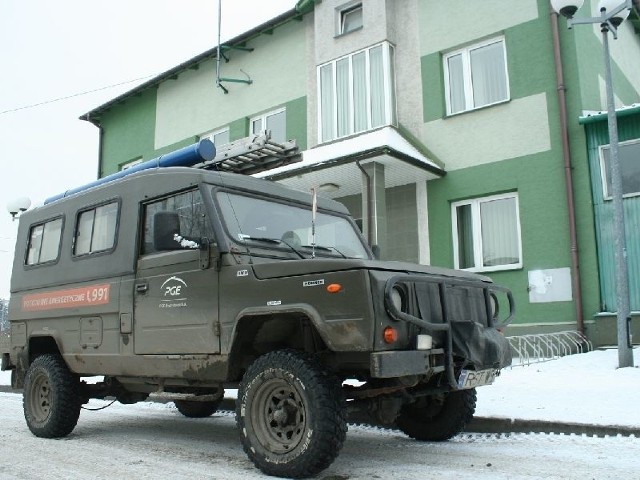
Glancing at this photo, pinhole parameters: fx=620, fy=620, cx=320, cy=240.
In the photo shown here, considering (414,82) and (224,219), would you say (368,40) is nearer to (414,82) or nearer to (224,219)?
(414,82)

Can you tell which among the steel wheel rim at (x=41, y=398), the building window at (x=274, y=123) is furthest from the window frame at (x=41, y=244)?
the building window at (x=274, y=123)

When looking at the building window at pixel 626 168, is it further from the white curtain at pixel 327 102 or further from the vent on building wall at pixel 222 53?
the vent on building wall at pixel 222 53

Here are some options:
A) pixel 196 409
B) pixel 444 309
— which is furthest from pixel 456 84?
pixel 444 309

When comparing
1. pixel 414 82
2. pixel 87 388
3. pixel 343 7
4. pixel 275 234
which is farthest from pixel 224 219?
pixel 343 7

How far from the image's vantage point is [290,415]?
437cm

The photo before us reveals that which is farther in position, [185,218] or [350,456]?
[185,218]

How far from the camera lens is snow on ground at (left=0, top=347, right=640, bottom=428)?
5812 millimetres

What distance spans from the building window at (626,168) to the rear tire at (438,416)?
24.6 feet

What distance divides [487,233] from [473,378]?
28.9 feet

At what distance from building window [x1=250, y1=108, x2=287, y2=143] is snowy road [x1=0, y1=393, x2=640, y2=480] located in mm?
11255

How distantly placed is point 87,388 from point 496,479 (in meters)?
4.20

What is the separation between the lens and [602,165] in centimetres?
1159

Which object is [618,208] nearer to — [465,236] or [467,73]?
[465,236]

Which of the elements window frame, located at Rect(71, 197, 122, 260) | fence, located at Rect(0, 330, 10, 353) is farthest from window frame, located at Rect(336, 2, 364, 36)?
fence, located at Rect(0, 330, 10, 353)
